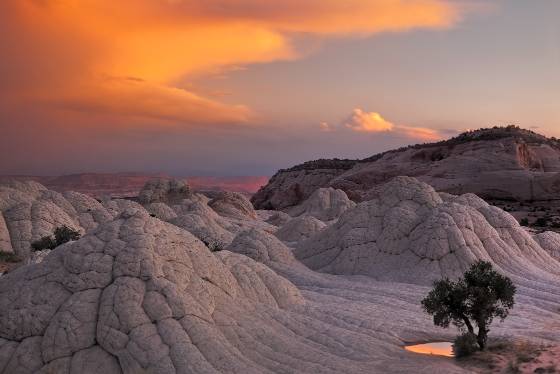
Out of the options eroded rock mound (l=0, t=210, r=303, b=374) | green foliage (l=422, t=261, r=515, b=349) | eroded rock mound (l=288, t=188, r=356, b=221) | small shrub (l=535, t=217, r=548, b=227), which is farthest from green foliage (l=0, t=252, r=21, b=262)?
small shrub (l=535, t=217, r=548, b=227)

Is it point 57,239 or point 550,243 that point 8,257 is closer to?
point 57,239

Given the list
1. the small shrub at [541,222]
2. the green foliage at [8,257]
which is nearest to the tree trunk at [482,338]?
the green foliage at [8,257]

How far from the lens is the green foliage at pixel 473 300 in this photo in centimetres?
1750

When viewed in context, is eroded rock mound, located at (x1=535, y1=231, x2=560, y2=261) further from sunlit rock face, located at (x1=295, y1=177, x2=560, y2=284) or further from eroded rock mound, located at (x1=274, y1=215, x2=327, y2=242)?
eroded rock mound, located at (x1=274, y1=215, x2=327, y2=242)

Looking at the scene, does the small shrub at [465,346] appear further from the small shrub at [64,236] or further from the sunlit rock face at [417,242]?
the small shrub at [64,236]

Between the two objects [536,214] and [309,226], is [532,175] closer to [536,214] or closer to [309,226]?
[536,214]

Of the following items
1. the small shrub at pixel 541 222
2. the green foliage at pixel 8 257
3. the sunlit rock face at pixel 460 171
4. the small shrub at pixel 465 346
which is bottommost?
the green foliage at pixel 8 257

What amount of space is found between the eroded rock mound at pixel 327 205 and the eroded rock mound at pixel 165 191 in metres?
15.3

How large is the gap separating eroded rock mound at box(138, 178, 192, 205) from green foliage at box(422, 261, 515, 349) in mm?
52390

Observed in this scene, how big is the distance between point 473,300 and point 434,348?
2248 mm

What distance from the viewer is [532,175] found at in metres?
80.9

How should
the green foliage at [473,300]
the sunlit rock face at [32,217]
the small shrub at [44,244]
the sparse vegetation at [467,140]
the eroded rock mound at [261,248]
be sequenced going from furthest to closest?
the sparse vegetation at [467,140], the sunlit rock face at [32,217], the small shrub at [44,244], the eroded rock mound at [261,248], the green foliage at [473,300]

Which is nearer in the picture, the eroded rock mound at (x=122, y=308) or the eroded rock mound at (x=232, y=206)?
the eroded rock mound at (x=122, y=308)

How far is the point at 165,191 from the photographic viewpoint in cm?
6875
